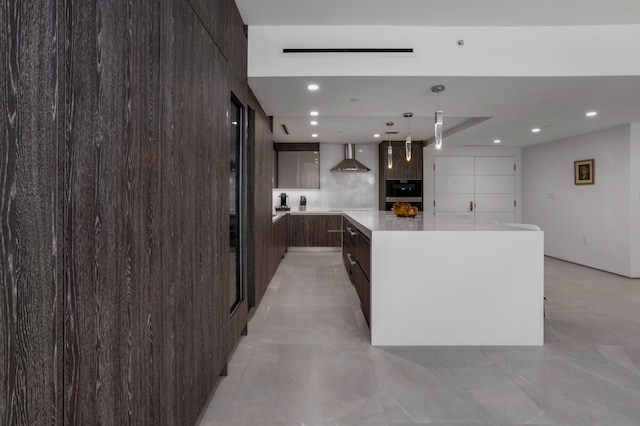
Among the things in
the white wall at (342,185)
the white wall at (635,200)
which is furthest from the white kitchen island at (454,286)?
the white wall at (342,185)

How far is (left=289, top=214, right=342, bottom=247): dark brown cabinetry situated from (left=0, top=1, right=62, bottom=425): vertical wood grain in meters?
6.38

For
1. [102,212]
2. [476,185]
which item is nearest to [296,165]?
[476,185]

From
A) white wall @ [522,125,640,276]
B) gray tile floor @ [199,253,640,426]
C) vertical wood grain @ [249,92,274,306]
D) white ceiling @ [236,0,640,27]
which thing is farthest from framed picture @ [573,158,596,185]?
vertical wood grain @ [249,92,274,306]

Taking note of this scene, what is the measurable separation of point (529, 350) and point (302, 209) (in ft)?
18.3

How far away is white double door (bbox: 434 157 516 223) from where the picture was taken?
760 cm

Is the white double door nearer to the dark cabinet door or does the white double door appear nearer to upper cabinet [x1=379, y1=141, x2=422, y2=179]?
upper cabinet [x1=379, y1=141, x2=422, y2=179]

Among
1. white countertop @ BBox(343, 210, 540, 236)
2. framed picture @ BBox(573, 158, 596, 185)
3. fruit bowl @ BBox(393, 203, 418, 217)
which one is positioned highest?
framed picture @ BBox(573, 158, 596, 185)

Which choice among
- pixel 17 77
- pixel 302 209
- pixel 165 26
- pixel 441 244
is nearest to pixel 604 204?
pixel 441 244

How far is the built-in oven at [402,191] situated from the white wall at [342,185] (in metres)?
0.54

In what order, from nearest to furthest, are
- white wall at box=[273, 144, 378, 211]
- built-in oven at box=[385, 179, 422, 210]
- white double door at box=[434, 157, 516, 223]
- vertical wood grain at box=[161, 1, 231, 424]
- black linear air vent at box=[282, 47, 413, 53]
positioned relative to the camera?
1. vertical wood grain at box=[161, 1, 231, 424]
2. black linear air vent at box=[282, 47, 413, 53]
3. built-in oven at box=[385, 179, 422, 210]
4. white double door at box=[434, 157, 516, 223]
5. white wall at box=[273, 144, 378, 211]

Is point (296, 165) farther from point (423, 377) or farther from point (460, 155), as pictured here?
point (423, 377)

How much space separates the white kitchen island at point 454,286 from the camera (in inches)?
107

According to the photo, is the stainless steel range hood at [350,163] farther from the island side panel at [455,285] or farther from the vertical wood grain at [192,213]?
the vertical wood grain at [192,213]

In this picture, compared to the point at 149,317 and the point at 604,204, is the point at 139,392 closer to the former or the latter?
the point at 149,317
